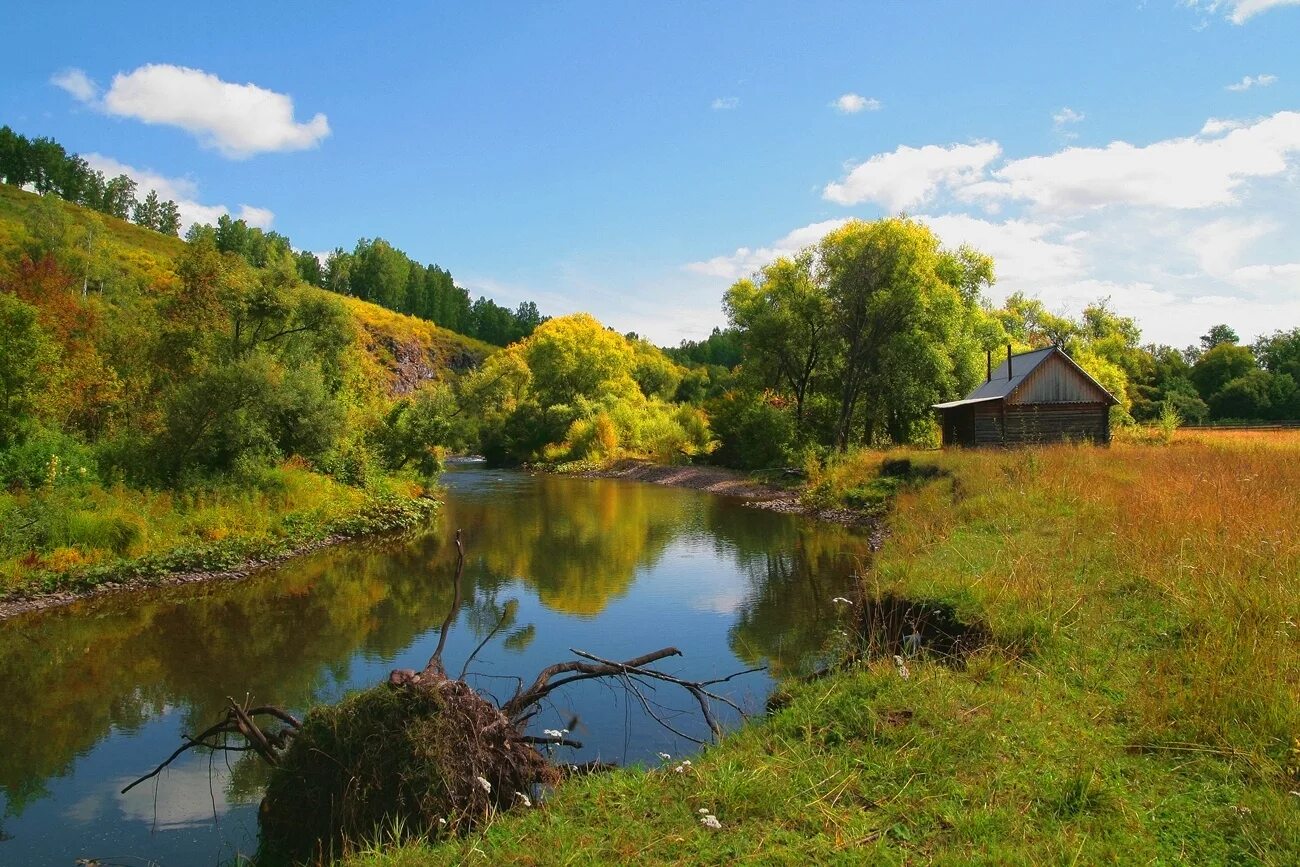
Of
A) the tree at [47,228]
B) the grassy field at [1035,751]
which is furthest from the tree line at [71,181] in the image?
the grassy field at [1035,751]

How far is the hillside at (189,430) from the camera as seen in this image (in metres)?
15.8

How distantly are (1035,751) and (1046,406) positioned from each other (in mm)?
26097

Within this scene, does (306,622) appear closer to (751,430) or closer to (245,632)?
(245,632)

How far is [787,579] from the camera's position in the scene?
15.8m

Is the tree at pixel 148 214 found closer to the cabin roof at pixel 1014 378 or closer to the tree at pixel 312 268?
the tree at pixel 312 268

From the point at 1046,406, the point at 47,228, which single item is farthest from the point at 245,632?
the point at 47,228

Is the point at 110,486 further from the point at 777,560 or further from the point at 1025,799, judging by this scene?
the point at 1025,799

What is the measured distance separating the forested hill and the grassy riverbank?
7197cm

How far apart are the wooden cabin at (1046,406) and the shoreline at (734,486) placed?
7.19m

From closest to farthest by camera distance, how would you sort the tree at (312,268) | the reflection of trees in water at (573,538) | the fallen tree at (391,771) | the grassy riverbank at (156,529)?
the fallen tree at (391,771) → the grassy riverbank at (156,529) → the reflection of trees in water at (573,538) → the tree at (312,268)

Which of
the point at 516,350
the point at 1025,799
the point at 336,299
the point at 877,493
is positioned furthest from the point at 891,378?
the point at 516,350

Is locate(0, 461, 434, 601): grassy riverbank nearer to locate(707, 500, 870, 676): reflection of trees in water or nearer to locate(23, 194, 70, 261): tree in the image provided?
locate(707, 500, 870, 676): reflection of trees in water

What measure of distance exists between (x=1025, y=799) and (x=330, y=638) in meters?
10.8

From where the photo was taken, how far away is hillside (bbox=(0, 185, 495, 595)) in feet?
51.8
